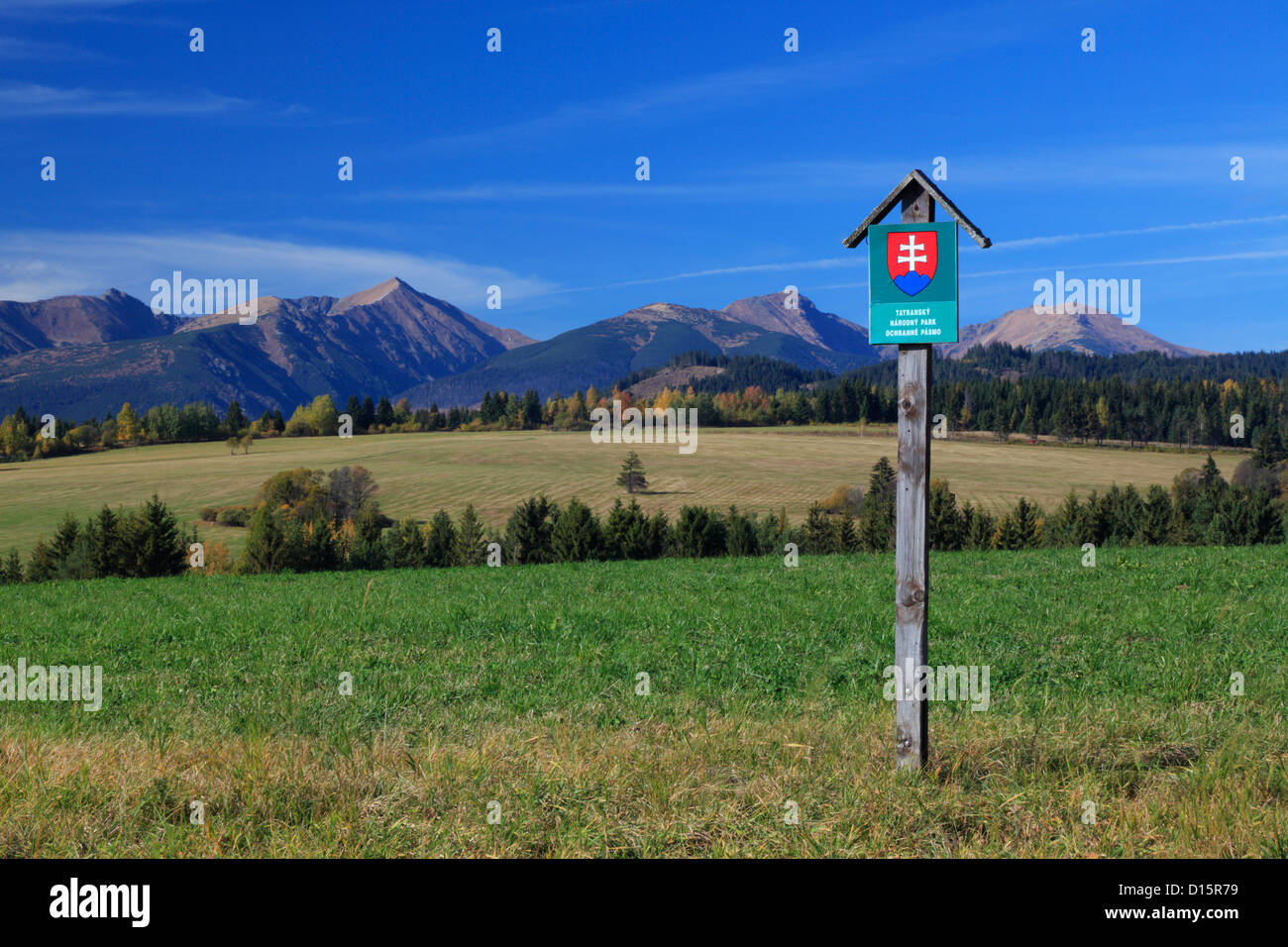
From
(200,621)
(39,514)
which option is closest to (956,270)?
(200,621)

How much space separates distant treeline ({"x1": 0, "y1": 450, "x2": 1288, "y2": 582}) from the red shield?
60.8 metres

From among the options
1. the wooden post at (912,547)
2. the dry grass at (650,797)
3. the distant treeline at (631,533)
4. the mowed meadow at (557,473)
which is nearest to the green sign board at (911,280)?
the wooden post at (912,547)

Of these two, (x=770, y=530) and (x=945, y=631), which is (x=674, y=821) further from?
(x=770, y=530)

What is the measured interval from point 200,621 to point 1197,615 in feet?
63.7

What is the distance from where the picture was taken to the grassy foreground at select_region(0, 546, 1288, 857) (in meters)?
5.36

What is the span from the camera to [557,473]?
119 meters

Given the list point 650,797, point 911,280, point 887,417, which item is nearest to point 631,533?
point 911,280

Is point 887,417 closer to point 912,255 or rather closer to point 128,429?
point 128,429

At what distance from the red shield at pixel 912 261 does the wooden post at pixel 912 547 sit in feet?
1.01

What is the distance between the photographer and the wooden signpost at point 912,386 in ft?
20.7

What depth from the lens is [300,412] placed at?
635 ft

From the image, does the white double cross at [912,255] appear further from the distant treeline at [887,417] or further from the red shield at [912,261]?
the distant treeline at [887,417]

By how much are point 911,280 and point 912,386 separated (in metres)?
0.81
